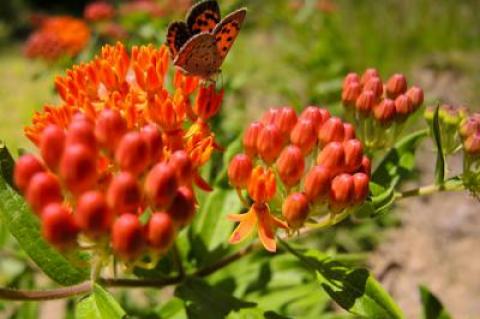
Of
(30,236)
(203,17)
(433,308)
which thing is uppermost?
(203,17)

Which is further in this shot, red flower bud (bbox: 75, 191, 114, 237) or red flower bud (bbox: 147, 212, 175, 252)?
red flower bud (bbox: 147, 212, 175, 252)

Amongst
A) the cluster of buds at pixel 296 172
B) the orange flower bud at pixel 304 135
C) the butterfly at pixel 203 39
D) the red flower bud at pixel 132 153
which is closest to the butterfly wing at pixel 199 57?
the butterfly at pixel 203 39

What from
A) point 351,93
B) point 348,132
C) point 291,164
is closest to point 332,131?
point 348,132

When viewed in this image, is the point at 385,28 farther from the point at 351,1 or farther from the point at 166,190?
the point at 166,190

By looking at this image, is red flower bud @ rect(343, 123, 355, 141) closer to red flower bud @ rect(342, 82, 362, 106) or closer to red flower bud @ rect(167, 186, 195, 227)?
red flower bud @ rect(342, 82, 362, 106)

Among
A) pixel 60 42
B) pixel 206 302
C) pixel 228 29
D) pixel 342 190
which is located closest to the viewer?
pixel 342 190

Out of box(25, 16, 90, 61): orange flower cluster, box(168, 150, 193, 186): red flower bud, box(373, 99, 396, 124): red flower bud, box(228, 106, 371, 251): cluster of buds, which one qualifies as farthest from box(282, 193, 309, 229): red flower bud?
box(25, 16, 90, 61): orange flower cluster

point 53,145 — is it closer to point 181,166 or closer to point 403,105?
point 181,166
